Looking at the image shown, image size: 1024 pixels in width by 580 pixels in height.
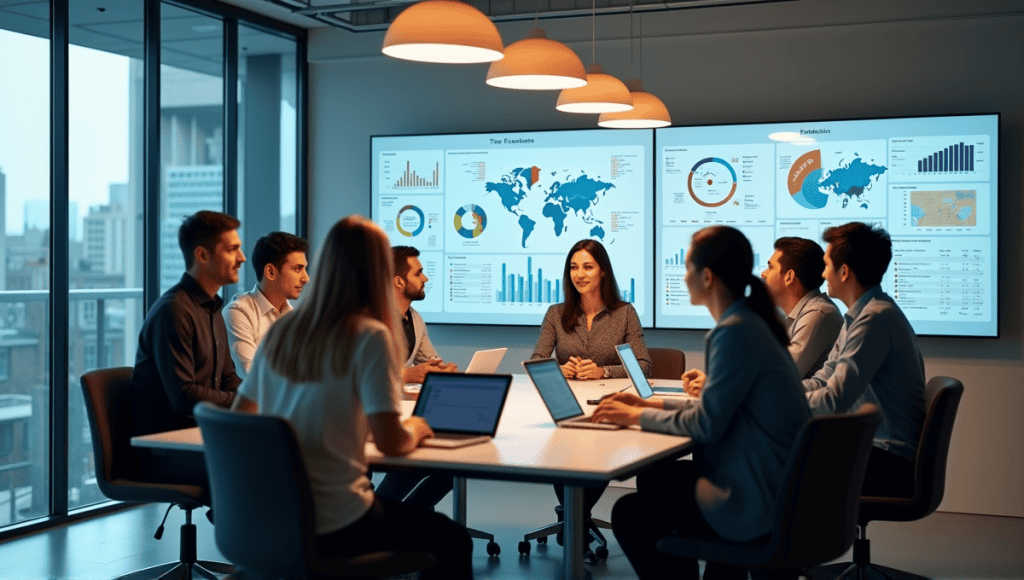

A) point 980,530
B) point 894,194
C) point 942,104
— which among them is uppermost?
point 942,104

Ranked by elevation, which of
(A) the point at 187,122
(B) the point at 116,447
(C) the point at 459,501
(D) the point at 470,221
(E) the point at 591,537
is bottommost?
(E) the point at 591,537

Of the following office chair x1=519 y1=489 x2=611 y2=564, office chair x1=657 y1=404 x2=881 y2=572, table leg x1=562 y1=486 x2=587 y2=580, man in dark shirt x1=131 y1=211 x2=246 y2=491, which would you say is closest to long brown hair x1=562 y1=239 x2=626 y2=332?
office chair x1=519 y1=489 x2=611 y2=564

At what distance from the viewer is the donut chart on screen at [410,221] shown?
21.6 ft

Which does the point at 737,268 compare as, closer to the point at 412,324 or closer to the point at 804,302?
the point at 804,302

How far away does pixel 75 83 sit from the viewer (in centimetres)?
531

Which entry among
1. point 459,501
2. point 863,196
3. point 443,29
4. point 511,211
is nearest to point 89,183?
point 511,211

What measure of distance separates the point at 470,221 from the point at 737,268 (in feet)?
12.2

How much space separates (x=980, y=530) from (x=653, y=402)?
9.44ft

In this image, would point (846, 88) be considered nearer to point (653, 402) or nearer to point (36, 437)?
point (653, 402)

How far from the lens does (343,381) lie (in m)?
Answer: 2.48


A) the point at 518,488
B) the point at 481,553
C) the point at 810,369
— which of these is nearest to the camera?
the point at 810,369

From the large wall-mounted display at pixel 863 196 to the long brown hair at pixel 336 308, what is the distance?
12.1 feet

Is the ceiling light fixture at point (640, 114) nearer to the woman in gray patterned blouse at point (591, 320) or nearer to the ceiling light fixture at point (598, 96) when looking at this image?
the ceiling light fixture at point (598, 96)

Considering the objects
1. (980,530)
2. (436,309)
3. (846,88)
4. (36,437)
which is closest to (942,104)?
(846,88)
